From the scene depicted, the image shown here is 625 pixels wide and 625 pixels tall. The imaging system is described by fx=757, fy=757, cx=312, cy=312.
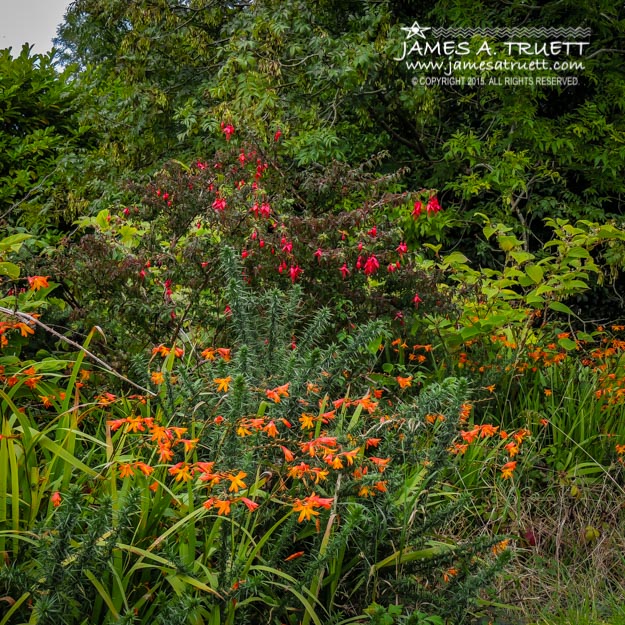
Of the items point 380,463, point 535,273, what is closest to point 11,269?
point 380,463

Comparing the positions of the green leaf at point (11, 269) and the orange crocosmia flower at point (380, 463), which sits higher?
the green leaf at point (11, 269)

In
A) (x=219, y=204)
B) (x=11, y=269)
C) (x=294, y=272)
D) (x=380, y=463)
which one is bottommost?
(x=380, y=463)

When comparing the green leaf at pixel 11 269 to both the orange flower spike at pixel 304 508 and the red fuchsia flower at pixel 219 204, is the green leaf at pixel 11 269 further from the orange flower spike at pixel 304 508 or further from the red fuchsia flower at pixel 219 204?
the orange flower spike at pixel 304 508

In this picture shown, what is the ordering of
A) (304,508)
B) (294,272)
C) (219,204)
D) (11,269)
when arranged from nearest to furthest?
(304,508), (11,269), (294,272), (219,204)

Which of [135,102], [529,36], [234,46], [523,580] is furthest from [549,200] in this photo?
[523,580]

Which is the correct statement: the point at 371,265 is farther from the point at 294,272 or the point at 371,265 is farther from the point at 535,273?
the point at 535,273

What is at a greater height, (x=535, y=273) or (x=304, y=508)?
(x=535, y=273)

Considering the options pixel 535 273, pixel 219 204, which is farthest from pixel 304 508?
pixel 535 273

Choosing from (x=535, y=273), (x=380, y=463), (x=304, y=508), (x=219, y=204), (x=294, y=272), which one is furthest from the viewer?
(x=535, y=273)

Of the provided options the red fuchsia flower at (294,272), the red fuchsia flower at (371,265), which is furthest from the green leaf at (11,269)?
the red fuchsia flower at (371,265)

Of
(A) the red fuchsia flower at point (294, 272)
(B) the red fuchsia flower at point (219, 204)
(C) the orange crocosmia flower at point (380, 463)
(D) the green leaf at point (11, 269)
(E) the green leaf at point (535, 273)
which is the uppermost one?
(B) the red fuchsia flower at point (219, 204)

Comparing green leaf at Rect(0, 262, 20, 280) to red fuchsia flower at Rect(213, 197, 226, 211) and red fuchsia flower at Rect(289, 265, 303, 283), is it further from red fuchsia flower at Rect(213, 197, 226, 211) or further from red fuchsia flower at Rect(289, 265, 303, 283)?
red fuchsia flower at Rect(289, 265, 303, 283)

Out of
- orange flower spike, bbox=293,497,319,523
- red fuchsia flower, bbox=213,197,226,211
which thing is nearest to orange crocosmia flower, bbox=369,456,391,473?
orange flower spike, bbox=293,497,319,523

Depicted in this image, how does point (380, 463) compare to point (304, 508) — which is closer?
point (304, 508)
